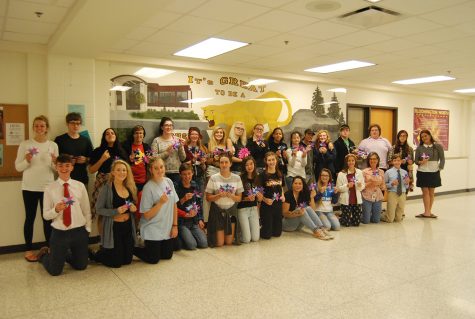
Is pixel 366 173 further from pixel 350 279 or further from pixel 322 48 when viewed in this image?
pixel 350 279

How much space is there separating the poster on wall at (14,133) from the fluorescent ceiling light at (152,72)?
1850 millimetres

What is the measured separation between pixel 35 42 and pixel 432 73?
7.12m

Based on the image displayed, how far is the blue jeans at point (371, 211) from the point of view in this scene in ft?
22.3

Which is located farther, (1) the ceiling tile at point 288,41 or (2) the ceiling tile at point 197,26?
(1) the ceiling tile at point 288,41

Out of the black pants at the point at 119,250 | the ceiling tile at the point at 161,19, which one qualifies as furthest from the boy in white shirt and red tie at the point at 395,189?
the ceiling tile at the point at 161,19

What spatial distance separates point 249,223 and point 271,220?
0.38 metres

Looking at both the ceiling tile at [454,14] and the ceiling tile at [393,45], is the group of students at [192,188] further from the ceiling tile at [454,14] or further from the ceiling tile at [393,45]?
the ceiling tile at [454,14]

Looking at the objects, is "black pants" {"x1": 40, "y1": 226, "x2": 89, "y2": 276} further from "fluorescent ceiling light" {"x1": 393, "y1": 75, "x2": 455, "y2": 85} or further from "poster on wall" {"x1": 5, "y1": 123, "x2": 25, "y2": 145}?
"fluorescent ceiling light" {"x1": 393, "y1": 75, "x2": 455, "y2": 85}

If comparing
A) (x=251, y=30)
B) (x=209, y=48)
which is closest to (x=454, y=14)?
(x=251, y=30)

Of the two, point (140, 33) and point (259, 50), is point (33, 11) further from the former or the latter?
point (259, 50)

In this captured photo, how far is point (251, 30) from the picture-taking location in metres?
4.78

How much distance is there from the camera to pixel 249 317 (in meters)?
3.15

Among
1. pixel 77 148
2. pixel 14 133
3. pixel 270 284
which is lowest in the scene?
pixel 270 284

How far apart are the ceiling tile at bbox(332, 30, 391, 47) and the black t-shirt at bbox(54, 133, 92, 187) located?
3.65 m
